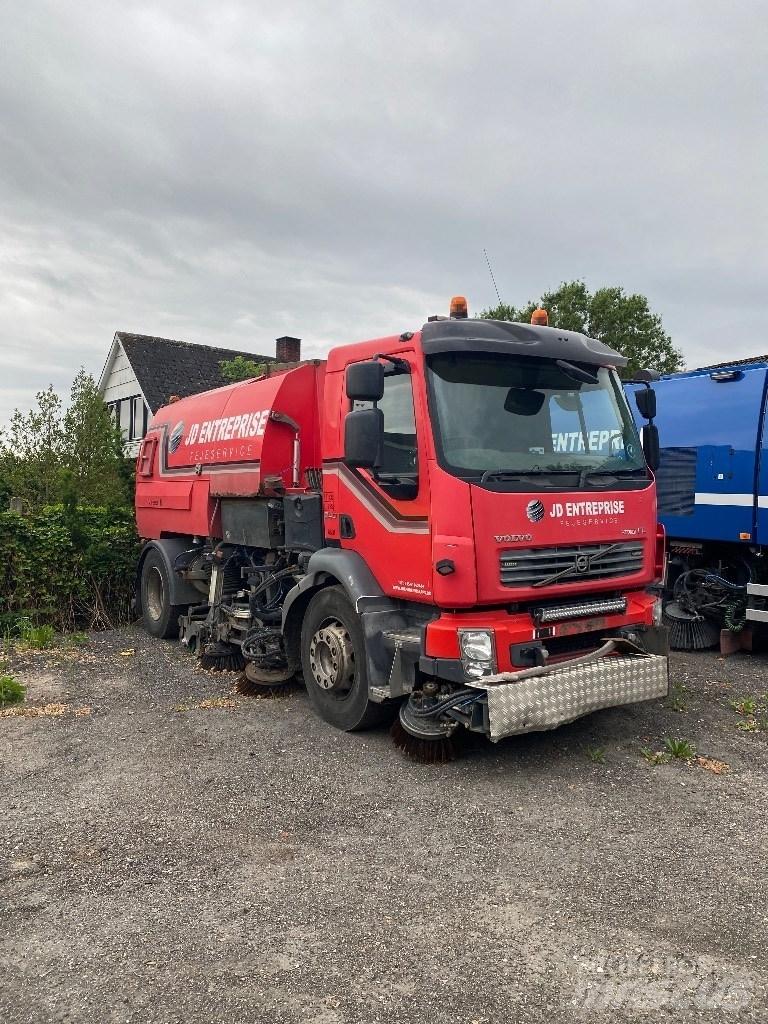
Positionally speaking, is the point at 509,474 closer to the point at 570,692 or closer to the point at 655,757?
the point at 570,692

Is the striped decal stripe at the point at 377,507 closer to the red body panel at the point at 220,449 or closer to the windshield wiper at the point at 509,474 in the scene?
the windshield wiper at the point at 509,474

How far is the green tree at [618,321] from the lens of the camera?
91.9ft

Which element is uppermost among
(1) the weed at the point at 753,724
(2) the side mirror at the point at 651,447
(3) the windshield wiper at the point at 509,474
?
(2) the side mirror at the point at 651,447

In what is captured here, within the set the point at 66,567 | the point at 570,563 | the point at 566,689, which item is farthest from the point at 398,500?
the point at 66,567

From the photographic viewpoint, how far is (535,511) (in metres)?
4.72

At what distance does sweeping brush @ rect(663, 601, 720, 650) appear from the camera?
27.0ft

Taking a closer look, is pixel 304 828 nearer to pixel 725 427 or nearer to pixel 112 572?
pixel 725 427

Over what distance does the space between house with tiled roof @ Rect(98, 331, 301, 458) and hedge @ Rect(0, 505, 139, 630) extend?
1531 cm

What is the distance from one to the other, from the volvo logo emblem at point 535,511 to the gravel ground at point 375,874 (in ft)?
5.24

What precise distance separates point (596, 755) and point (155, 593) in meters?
6.14

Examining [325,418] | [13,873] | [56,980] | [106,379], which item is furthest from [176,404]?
[106,379]

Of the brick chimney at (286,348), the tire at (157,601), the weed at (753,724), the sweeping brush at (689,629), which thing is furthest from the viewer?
the brick chimney at (286,348)

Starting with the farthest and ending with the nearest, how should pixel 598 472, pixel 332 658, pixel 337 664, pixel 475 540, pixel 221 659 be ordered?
pixel 221 659 < pixel 332 658 < pixel 337 664 < pixel 598 472 < pixel 475 540

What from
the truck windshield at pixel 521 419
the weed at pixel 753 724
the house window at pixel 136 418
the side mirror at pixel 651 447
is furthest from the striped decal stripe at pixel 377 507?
the house window at pixel 136 418
